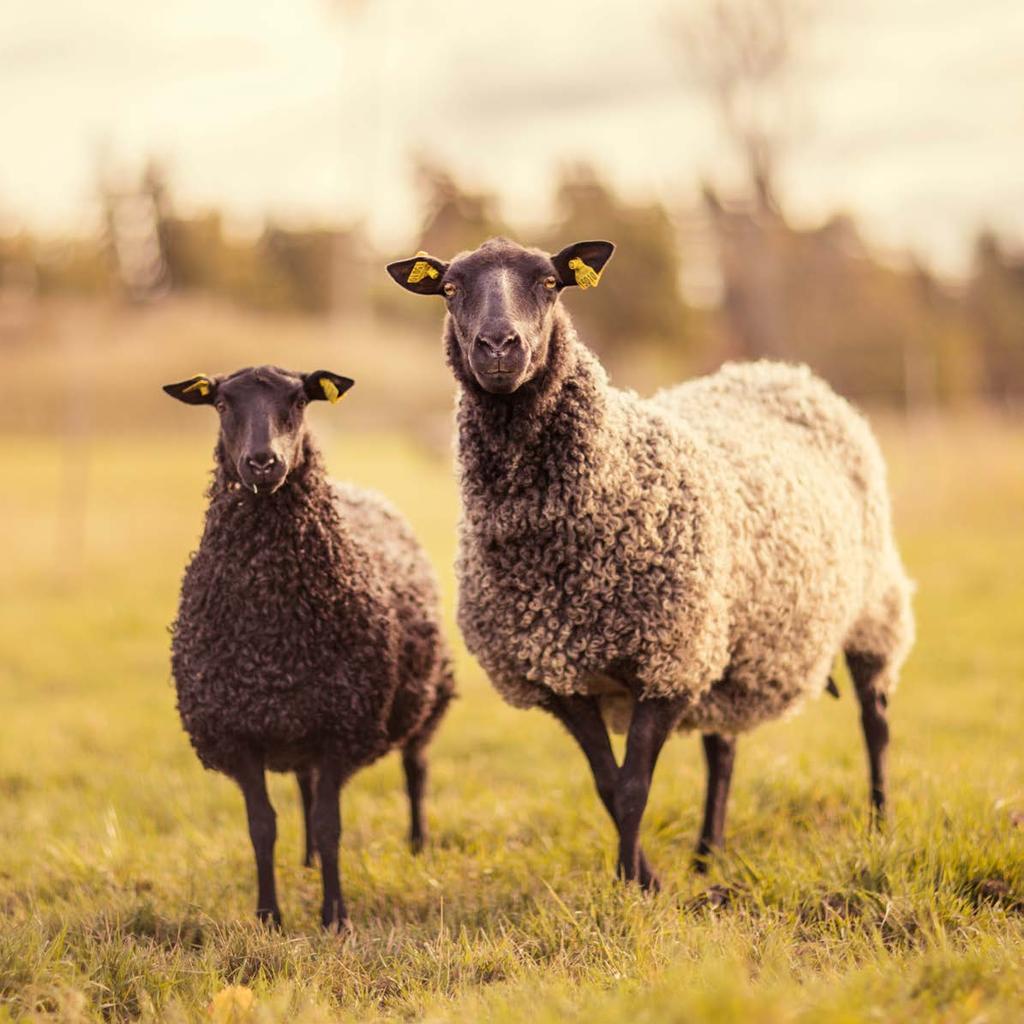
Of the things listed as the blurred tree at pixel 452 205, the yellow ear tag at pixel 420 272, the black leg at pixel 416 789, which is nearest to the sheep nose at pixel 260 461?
the yellow ear tag at pixel 420 272

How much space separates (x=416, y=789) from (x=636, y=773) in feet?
5.53

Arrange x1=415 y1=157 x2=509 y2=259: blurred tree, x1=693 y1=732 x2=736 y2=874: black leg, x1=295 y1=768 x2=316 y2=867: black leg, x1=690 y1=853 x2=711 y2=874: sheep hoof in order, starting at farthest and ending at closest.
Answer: x1=415 y1=157 x2=509 y2=259: blurred tree → x1=295 y1=768 x2=316 y2=867: black leg → x1=693 y1=732 x2=736 y2=874: black leg → x1=690 y1=853 x2=711 y2=874: sheep hoof

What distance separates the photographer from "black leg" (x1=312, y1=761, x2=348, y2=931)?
15.4ft

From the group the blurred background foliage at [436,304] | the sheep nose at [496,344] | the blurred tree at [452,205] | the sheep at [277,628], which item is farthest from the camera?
the blurred tree at [452,205]

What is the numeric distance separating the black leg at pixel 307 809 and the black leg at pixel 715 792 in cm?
178

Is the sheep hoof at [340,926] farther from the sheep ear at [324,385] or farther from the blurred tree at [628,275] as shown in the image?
the blurred tree at [628,275]

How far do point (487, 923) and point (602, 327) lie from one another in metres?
42.9

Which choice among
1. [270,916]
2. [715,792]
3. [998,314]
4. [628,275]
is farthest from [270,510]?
[998,314]

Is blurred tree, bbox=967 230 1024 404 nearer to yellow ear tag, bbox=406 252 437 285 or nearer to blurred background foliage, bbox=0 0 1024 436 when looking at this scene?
blurred background foliage, bbox=0 0 1024 436

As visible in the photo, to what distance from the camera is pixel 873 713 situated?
6.02 m

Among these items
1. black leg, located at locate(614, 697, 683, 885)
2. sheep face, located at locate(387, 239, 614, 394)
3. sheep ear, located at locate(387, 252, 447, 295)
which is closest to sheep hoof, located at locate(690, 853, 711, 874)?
black leg, located at locate(614, 697, 683, 885)

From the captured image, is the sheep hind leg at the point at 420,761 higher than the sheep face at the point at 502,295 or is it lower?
lower

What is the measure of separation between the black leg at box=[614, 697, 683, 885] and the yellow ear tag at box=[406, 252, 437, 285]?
187 cm

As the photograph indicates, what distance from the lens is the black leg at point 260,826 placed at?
4.67m
